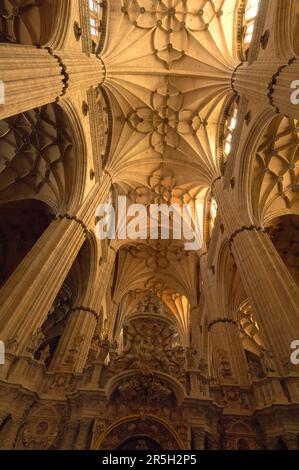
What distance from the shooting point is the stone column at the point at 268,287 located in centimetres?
760

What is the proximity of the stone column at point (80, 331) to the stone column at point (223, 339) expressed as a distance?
181 inches

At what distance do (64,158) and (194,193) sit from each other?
9422mm

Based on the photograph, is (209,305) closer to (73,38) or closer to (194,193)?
(194,193)

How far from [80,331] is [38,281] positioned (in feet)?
13.3

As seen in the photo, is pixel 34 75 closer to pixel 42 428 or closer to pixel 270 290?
pixel 42 428

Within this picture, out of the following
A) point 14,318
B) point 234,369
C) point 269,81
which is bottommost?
point 14,318

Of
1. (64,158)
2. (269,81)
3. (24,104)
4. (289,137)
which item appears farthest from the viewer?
(64,158)

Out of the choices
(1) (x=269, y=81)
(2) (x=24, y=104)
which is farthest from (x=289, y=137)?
(2) (x=24, y=104)

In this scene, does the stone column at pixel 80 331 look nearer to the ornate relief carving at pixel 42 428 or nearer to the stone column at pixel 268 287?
the ornate relief carving at pixel 42 428

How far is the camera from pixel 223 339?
12453 mm

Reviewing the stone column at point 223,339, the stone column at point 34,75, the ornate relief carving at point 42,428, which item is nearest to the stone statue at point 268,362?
the stone column at point 223,339

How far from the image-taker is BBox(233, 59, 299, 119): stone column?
798cm
